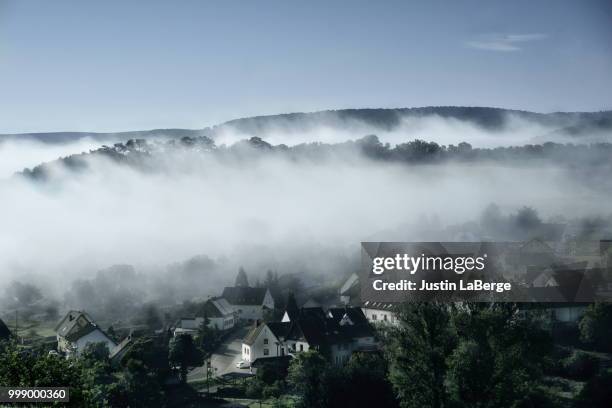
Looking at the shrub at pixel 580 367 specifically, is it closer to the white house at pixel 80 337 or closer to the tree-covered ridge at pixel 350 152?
the white house at pixel 80 337

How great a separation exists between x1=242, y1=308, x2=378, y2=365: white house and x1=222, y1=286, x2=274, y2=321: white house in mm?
12417

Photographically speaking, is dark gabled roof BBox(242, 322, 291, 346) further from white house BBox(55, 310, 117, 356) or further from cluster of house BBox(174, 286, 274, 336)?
white house BBox(55, 310, 117, 356)

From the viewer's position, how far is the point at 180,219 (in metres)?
115

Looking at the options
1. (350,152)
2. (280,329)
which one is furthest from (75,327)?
(350,152)

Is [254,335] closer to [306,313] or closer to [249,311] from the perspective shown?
[306,313]

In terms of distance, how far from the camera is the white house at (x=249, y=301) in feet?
190

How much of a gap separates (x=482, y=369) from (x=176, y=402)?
16.5m

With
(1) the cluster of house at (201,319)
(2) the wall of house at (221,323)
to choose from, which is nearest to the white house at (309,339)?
(2) the wall of house at (221,323)

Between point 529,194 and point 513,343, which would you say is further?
point 529,194

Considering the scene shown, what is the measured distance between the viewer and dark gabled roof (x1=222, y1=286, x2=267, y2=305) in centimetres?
5872

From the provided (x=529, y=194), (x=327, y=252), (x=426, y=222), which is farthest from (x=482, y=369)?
(x=529, y=194)

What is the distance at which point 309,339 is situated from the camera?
42375 millimetres

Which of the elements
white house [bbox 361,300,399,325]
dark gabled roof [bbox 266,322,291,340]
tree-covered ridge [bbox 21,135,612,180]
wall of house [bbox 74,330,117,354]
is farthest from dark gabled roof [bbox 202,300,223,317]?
tree-covered ridge [bbox 21,135,612,180]

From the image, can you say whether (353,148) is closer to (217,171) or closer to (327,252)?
(217,171)
